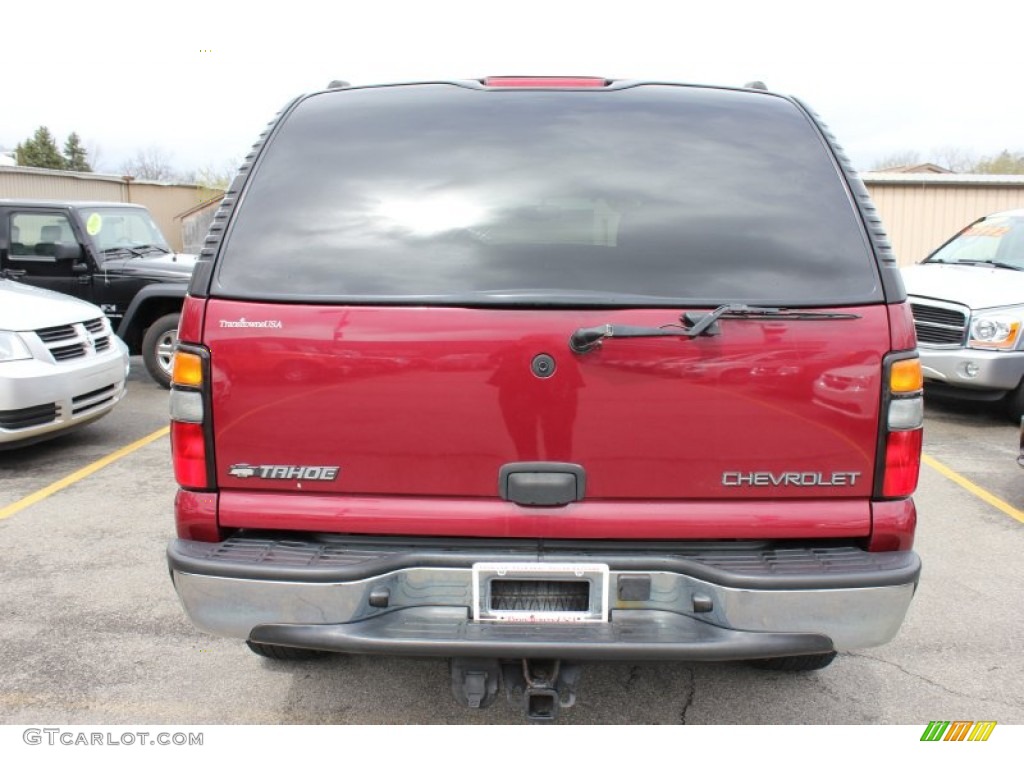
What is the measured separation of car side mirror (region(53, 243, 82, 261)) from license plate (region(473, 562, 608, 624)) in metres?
8.13

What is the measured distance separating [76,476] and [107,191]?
19735mm

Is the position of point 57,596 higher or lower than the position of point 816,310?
lower

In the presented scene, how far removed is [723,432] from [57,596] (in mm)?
3174

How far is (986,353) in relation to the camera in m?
6.95

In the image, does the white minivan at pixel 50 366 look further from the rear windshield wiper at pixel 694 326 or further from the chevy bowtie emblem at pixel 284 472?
the rear windshield wiper at pixel 694 326

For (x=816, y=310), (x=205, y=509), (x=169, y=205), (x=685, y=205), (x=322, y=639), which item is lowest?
(x=169, y=205)

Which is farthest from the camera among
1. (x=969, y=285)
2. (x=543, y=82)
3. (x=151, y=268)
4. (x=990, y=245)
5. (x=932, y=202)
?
(x=932, y=202)

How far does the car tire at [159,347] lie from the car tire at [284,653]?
6.09 metres

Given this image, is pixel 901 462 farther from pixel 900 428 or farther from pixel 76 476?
pixel 76 476

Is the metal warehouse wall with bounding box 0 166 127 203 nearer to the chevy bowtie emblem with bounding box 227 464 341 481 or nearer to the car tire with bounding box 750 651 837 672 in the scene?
the chevy bowtie emblem with bounding box 227 464 341 481

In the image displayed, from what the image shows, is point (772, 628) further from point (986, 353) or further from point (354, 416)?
point (986, 353)

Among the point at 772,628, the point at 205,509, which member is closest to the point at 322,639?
the point at 205,509

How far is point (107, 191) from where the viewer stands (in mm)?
22578

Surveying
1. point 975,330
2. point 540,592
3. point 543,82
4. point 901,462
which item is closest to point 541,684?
point 540,592
